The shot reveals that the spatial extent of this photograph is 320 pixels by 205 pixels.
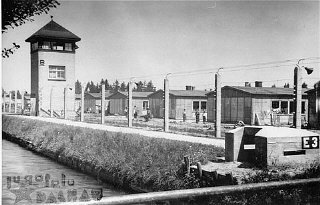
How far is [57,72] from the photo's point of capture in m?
26.1

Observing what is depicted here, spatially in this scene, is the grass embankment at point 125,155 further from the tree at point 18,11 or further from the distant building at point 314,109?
the distant building at point 314,109

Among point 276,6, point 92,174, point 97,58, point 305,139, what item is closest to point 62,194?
point 92,174

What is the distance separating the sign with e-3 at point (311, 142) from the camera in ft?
22.8

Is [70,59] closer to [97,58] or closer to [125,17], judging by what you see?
[97,58]

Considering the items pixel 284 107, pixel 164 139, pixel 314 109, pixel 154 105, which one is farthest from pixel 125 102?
pixel 164 139

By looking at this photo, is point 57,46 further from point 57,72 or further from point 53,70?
point 57,72

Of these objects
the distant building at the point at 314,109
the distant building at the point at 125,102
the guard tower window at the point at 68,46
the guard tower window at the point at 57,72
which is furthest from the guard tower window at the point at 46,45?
the distant building at the point at 314,109

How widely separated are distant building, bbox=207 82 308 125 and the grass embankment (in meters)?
12.7

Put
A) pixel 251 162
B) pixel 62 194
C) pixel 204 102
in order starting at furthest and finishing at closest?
pixel 204 102
pixel 62 194
pixel 251 162

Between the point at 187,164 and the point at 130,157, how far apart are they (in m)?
2.81

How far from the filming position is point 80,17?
7.05 meters

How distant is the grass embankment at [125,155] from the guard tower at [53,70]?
10.2 metres

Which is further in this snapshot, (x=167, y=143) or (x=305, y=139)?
(x=167, y=143)

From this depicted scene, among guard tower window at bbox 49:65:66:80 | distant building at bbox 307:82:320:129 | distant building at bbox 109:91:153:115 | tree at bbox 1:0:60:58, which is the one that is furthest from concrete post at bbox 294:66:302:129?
distant building at bbox 109:91:153:115
